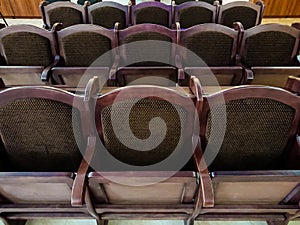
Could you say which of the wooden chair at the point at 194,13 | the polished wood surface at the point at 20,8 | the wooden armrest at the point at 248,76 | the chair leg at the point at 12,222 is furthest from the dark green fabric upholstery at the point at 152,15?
the polished wood surface at the point at 20,8

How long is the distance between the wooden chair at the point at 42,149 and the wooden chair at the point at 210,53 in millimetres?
909

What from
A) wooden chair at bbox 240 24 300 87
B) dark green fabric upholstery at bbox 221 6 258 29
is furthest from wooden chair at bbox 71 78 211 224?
dark green fabric upholstery at bbox 221 6 258 29

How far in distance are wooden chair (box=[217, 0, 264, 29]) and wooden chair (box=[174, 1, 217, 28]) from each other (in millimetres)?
90

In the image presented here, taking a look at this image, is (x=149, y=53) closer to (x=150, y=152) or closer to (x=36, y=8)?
(x=150, y=152)

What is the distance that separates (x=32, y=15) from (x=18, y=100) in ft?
16.4

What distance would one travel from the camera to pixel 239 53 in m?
1.79

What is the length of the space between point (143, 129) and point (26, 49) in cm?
126

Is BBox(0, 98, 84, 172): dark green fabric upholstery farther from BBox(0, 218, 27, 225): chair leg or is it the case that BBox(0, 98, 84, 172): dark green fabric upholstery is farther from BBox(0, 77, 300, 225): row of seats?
BBox(0, 218, 27, 225): chair leg

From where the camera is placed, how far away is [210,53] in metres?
1.76

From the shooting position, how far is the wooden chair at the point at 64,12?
243 cm

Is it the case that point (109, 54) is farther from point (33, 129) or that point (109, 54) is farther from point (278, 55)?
point (278, 55)

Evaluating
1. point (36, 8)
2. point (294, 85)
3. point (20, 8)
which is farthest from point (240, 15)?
point (20, 8)

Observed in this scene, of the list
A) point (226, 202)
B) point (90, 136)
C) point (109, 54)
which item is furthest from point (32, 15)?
point (226, 202)

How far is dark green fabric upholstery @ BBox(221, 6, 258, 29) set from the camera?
2428 mm
